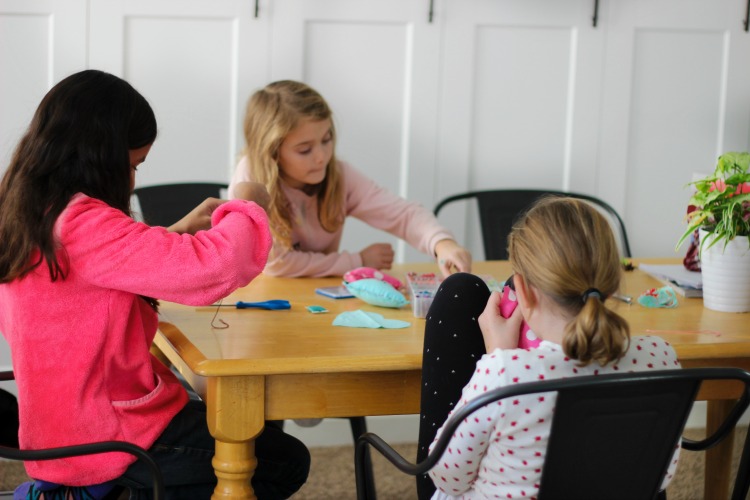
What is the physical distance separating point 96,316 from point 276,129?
973 mm

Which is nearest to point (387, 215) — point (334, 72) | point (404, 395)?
point (334, 72)

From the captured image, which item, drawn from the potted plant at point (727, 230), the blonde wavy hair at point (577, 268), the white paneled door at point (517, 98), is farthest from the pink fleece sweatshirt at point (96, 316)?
the white paneled door at point (517, 98)

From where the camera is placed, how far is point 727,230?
205 cm

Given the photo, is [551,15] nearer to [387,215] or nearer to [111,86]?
[387,215]

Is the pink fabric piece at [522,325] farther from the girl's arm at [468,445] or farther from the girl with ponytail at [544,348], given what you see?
the girl's arm at [468,445]

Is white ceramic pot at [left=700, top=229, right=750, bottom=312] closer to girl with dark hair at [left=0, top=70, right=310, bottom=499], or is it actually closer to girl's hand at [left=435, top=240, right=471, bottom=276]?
girl's hand at [left=435, top=240, right=471, bottom=276]

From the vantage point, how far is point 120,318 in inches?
64.7

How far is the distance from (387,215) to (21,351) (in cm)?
124

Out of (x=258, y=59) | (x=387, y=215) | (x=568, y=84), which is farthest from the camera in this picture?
(x=568, y=84)

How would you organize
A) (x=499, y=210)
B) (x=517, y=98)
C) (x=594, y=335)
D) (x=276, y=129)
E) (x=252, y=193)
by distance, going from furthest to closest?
(x=517, y=98), (x=499, y=210), (x=276, y=129), (x=252, y=193), (x=594, y=335)

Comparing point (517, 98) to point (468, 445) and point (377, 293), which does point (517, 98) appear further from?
point (468, 445)

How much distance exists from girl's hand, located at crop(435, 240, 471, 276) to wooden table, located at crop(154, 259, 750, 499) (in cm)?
31

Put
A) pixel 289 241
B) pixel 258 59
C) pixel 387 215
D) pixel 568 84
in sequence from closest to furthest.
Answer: pixel 289 241 < pixel 387 215 < pixel 258 59 < pixel 568 84

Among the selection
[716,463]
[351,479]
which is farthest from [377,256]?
[716,463]
